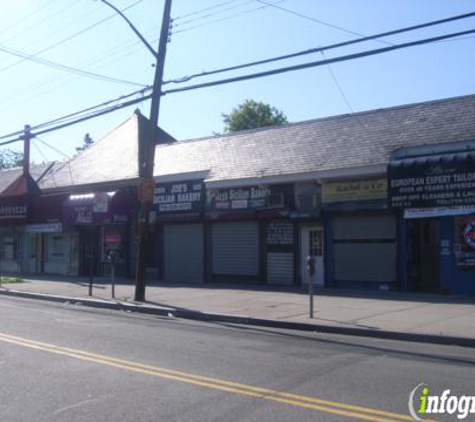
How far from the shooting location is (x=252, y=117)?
70375 millimetres

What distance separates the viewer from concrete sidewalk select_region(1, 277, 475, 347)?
1217 cm

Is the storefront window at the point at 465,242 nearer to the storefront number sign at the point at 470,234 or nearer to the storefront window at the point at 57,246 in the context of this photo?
the storefront number sign at the point at 470,234

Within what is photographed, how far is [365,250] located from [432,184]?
116 inches

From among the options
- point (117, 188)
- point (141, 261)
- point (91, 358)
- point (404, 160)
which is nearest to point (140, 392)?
point (91, 358)

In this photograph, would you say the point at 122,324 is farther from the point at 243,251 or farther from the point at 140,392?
the point at 243,251

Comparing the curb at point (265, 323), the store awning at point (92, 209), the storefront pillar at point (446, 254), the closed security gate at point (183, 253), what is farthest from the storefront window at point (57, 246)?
the storefront pillar at point (446, 254)

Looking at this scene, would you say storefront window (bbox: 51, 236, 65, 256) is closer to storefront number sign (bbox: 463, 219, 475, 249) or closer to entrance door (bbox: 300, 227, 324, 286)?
entrance door (bbox: 300, 227, 324, 286)

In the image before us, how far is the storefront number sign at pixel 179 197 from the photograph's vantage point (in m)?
23.5

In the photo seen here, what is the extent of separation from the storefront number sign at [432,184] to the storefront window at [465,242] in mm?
665

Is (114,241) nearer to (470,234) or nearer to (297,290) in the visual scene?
(297,290)

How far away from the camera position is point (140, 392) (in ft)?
24.0

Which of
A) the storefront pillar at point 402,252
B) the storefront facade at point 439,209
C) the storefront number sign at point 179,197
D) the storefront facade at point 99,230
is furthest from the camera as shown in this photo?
the storefront facade at point 99,230

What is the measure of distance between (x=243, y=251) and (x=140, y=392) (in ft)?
49.7

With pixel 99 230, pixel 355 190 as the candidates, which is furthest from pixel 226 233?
pixel 99 230
